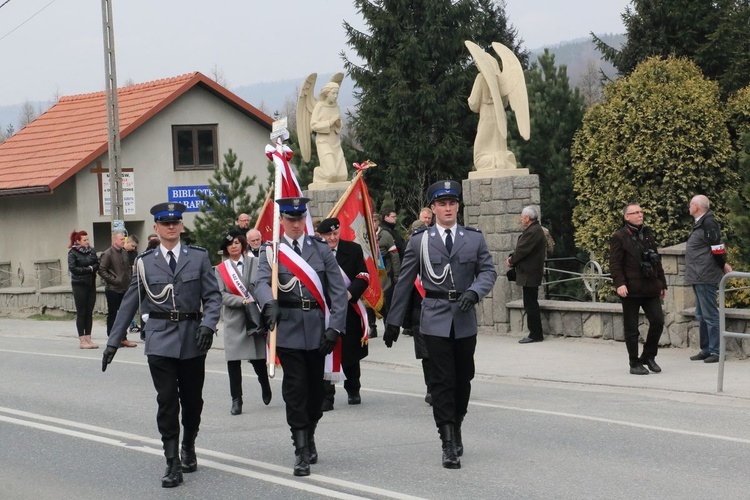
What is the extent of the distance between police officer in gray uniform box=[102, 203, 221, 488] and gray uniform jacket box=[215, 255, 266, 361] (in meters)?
2.49

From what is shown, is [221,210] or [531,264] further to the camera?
[221,210]

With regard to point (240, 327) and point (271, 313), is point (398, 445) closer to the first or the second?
point (271, 313)

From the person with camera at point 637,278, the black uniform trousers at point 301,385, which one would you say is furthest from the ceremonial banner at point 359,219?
the black uniform trousers at point 301,385

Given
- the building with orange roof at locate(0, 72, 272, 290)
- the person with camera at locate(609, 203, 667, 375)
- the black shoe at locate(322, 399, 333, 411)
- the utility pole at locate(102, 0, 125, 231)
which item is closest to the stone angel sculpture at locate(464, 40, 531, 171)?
the person with camera at locate(609, 203, 667, 375)

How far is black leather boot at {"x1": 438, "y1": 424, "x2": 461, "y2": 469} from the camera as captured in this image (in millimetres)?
8406

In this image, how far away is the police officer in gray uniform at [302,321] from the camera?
8.39 metres

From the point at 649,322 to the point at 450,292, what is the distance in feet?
15.9

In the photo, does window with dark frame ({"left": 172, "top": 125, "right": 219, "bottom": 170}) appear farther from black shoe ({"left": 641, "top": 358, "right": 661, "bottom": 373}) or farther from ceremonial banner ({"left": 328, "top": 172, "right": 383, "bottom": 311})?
black shoe ({"left": 641, "top": 358, "right": 661, "bottom": 373})

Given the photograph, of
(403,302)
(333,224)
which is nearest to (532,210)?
(333,224)

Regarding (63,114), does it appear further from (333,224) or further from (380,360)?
(333,224)

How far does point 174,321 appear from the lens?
8.44 m

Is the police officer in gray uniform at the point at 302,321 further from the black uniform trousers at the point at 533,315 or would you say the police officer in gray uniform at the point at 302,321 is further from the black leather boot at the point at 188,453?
the black uniform trousers at the point at 533,315

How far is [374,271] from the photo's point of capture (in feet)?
43.9

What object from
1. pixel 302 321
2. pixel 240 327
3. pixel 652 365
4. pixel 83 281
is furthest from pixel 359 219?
pixel 83 281
